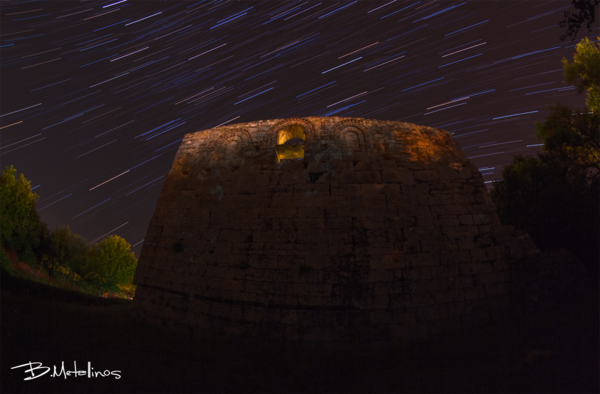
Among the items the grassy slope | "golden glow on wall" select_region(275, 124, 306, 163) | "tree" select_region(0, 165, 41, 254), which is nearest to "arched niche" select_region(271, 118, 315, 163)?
"golden glow on wall" select_region(275, 124, 306, 163)

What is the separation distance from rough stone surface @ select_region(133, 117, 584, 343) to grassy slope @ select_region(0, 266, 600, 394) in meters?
0.48

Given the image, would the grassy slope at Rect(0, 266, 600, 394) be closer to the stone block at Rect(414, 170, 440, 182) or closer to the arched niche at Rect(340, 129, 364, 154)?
the stone block at Rect(414, 170, 440, 182)

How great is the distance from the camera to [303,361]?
18.2 feet

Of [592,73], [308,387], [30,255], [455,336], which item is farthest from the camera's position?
[30,255]

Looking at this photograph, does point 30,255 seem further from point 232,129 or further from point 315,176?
point 315,176

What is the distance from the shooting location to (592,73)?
11328 mm

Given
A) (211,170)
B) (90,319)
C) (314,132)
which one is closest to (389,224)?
(314,132)

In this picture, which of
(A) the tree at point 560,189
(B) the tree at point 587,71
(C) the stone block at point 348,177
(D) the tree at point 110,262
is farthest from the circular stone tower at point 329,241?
(D) the tree at point 110,262

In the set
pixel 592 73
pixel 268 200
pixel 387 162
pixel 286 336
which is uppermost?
pixel 592 73

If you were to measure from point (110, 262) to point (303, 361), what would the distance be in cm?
2881

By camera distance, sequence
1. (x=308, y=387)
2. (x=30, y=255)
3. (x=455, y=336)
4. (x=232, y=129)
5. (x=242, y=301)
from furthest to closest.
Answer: (x=30, y=255), (x=232, y=129), (x=242, y=301), (x=455, y=336), (x=308, y=387)

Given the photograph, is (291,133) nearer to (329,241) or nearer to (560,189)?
(329,241)

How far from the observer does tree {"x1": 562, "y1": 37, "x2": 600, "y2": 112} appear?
11250mm

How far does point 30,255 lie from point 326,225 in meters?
23.6
